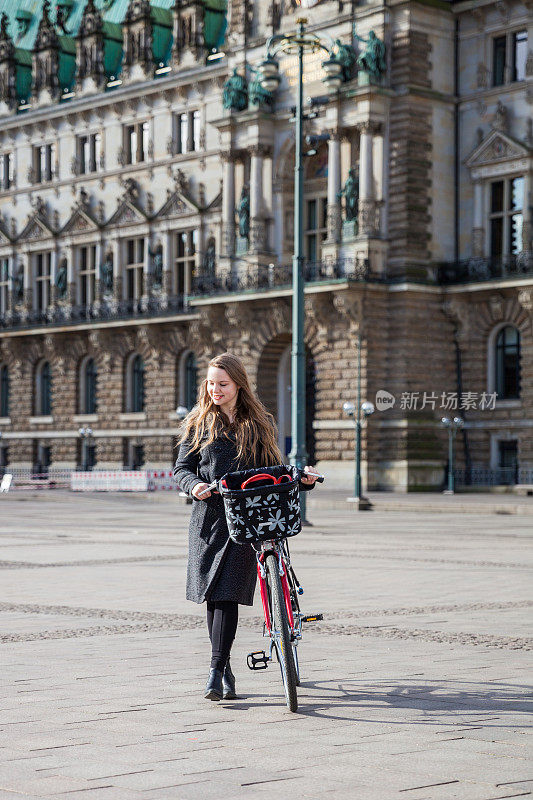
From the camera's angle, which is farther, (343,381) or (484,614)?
(343,381)

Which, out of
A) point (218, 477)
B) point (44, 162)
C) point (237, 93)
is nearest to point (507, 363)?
point (237, 93)

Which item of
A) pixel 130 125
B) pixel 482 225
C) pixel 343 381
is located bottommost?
pixel 343 381

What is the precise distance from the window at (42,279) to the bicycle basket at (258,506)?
59.1 metres

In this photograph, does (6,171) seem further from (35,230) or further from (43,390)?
(43,390)

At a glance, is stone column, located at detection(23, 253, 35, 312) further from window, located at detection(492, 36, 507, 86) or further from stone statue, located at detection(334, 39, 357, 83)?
window, located at detection(492, 36, 507, 86)

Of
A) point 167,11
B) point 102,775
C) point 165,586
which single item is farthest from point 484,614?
point 167,11

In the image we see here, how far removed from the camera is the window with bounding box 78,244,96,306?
64125mm

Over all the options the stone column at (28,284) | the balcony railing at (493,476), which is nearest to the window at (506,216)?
the balcony railing at (493,476)

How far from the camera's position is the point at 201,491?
8328mm

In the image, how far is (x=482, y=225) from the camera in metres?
49.0

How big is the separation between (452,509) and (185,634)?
25.7m

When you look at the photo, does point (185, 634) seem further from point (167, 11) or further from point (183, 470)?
point (167, 11)

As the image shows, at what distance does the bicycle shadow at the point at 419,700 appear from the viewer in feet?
26.2

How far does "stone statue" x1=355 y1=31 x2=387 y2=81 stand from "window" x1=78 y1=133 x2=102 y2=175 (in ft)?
60.4
